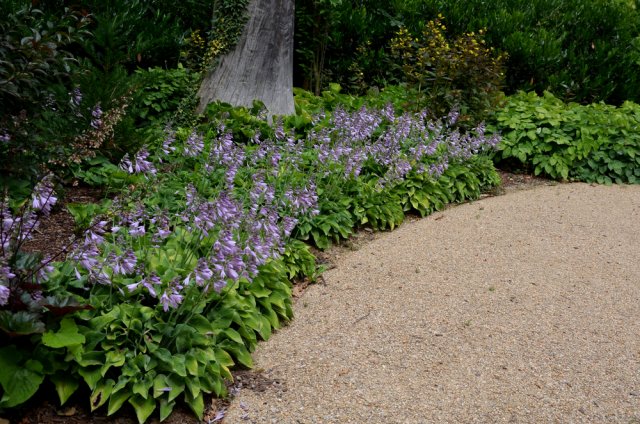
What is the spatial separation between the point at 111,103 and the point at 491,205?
365 centimetres

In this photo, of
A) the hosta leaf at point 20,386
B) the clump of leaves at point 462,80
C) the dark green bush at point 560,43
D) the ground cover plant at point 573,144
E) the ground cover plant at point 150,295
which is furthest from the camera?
the dark green bush at point 560,43

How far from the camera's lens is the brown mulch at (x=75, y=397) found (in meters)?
2.88

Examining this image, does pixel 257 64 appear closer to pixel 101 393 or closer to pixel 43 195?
pixel 43 195

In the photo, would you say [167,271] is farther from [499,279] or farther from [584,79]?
[584,79]

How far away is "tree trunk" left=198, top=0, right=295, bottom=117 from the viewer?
6.77m

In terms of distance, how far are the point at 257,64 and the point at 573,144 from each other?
3.69 meters

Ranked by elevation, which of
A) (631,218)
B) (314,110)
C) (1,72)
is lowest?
(631,218)

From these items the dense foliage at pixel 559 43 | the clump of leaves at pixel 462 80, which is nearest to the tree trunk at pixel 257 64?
the clump of leaves at pixel 462 80

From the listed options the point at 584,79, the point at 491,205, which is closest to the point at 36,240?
the point at 491,205

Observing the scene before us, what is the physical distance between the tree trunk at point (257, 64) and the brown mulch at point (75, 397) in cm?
215

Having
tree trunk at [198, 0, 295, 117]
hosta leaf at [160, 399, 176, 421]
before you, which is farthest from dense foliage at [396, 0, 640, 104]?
hosta leaf at [160, 399, 176, 421]

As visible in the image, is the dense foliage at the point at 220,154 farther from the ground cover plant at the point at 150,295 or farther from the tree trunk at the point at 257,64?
the tree trunk at the point at 257,64

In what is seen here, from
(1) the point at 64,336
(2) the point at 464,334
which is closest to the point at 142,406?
(1) the point at 64,336

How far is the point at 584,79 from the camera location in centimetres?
943
